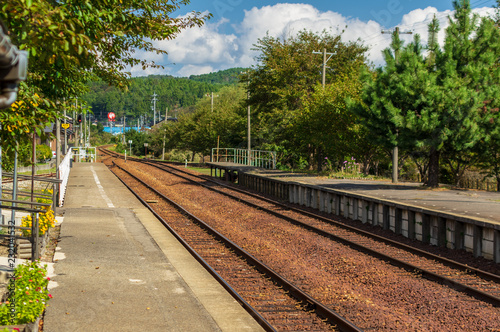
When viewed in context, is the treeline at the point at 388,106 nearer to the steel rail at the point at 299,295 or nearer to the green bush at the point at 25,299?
the steel rail at the point at 299,295

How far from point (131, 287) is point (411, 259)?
6654mm

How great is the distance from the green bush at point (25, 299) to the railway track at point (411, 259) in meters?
7.14

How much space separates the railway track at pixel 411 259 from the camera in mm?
9586

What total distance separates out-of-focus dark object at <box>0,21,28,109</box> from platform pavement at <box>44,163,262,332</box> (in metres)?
4.65

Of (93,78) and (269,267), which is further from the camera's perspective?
(93,78)

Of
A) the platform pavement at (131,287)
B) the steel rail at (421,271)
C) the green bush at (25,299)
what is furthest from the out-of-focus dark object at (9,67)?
the steel rail at (421,271)

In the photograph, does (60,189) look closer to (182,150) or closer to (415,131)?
(415,131)

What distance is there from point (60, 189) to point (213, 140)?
4119 cm

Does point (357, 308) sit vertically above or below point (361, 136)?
below

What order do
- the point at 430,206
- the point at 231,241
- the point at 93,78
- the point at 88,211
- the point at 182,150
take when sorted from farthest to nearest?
the point at 182,150 → the point at 88,211 → the point at 430,206 → the point at 231,241 → the point at 93,78

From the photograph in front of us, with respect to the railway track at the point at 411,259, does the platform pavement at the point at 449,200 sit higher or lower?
higher

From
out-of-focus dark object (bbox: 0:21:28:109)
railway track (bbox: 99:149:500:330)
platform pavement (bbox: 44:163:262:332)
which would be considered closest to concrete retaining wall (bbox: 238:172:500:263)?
railway track (bbox: 99:149:500:330)

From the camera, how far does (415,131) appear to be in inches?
806

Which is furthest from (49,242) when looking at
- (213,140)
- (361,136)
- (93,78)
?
(213,140)
